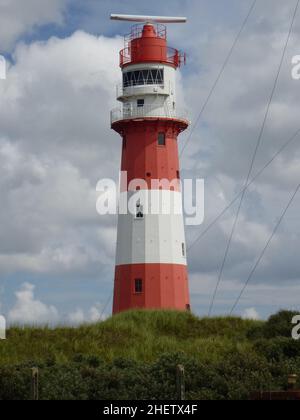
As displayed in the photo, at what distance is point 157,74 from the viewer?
44.6 metres

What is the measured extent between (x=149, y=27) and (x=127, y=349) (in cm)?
1923

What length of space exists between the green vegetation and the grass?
0.03m

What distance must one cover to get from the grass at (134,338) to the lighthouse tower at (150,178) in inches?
180

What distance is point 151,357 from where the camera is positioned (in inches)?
1192

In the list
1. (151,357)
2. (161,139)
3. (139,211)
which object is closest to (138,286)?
(139,211)

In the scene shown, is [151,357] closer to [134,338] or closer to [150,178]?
[134,338]

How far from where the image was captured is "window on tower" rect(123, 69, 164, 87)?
1752 inches

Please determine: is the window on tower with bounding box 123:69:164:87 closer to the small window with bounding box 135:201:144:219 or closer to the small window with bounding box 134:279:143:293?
the small window with bounding box 135:201:144:219

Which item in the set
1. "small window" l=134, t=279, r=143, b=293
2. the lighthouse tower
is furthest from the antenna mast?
"small window" l=134, t=279, r=143, b=293

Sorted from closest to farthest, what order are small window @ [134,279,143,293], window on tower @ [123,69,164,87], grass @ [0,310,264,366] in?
grass @ [0,310,264,366] → small window @ [134,279,143,293] → window on tower @ [123,69,164,87]

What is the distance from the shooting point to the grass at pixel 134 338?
3033 centimetres

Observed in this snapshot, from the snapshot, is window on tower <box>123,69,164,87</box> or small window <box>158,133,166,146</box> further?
window on tower <box>123,69,164,87</box>

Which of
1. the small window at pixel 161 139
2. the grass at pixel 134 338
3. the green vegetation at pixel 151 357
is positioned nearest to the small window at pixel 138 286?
the grass at pixel 134 338
